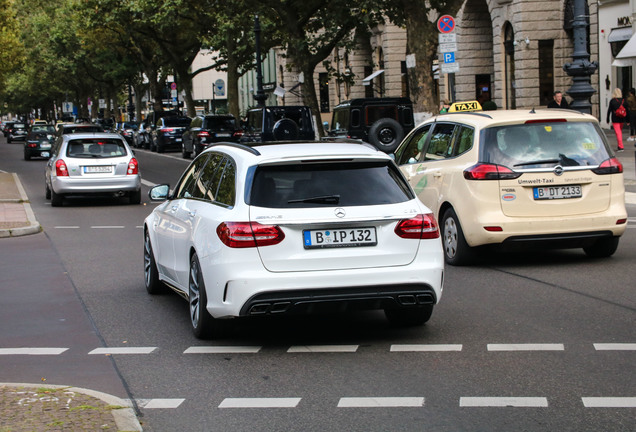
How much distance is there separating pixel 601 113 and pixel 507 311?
31877mm

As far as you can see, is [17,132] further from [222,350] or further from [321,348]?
[321,348]

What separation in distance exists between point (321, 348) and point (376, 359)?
555mm

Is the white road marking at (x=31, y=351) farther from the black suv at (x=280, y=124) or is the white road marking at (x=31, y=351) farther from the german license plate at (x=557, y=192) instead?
the black suv at (x=280, y=124)

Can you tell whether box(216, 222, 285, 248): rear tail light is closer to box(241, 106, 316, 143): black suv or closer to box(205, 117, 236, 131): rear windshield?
box(241, 106, 316, 143): black suv

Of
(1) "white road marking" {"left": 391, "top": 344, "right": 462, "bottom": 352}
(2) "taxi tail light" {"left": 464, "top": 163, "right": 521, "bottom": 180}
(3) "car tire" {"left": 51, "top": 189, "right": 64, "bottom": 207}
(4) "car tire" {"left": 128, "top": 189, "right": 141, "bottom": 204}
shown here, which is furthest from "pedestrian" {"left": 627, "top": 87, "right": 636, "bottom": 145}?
(1) "white road marking" {"left": 391, "top": 344, "right": 462, "bottom": 352}

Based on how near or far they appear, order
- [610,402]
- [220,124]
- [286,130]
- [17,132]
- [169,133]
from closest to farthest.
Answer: [610,402] < [286,130] < [220,124] < [169,133] < [17,132]

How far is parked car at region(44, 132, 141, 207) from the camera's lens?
70.8ft

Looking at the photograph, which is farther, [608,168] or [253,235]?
[608,168]

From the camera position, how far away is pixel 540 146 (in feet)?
36.6

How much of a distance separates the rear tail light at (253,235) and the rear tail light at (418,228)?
34.3 inches

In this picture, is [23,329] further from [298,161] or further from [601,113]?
[601,113]

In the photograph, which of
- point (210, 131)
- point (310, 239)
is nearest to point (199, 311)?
point (310, 239)

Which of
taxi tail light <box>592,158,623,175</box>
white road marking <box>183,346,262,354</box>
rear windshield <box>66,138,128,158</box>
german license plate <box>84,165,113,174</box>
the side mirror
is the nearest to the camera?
white road marking <box>183,346,262,354</box>

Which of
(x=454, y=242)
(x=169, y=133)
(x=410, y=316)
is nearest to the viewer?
(x=410, y=316)
